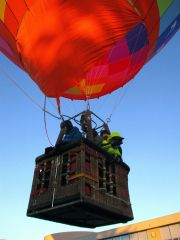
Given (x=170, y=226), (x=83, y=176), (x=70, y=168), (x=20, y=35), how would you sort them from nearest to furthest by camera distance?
(x=83, y=176), (x=70, y=168), (x=20, y=35), (x=170, y=226)

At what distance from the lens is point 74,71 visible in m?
6.40

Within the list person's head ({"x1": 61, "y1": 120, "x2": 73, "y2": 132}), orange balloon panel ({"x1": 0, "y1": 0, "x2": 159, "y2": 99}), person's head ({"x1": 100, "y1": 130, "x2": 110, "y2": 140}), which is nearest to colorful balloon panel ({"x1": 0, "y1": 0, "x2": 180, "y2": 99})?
orange balloon panel ({"x1": 0, "y1": 0, "x2": 159, "y2": 99})

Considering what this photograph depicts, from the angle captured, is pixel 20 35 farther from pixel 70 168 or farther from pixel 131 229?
pixel 131 229

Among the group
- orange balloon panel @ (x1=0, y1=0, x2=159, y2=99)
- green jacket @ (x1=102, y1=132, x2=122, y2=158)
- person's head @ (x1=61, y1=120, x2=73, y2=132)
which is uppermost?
orange balloon panel @ (x1=0, y1=0, x2=159, y2=99)

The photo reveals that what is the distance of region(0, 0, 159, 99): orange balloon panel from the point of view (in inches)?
237

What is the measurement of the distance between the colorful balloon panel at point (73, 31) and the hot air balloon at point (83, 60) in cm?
2

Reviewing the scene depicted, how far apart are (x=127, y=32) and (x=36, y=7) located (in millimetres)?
2130

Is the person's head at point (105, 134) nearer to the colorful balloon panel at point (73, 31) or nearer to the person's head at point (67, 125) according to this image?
the person's head at point (67, 125)

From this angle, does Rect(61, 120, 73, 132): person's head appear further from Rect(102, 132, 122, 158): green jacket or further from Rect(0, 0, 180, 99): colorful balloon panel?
Rect(0, 0, 180, 99): colorful balloon panel

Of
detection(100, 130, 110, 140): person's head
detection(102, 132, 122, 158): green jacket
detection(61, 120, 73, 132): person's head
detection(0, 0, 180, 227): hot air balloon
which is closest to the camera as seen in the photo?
detection(0, 0, 180, 227): hot air balloon

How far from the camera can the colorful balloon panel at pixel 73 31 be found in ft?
19.8

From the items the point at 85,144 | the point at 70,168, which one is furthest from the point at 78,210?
the point at 85,144

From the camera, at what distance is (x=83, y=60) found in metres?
6.47

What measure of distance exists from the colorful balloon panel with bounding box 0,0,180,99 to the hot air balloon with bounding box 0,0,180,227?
0.06 feet
